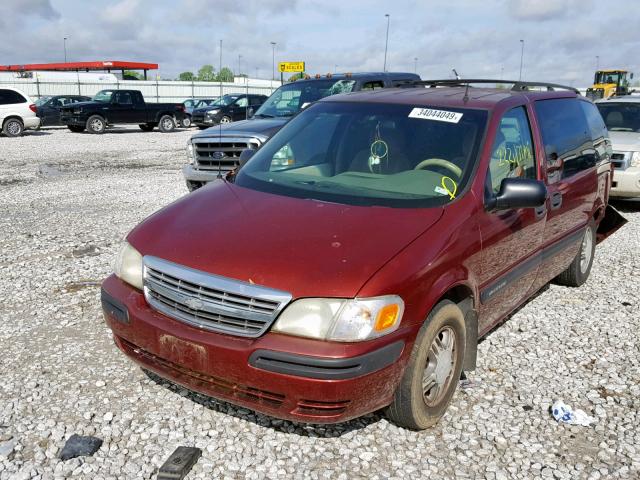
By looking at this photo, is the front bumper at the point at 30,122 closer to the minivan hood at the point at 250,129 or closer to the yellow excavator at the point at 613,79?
the minivan hood at the point at 250,129

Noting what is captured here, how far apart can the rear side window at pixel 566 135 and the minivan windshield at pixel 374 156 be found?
0.93 meters

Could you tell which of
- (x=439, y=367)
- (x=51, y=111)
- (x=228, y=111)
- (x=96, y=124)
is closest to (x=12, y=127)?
(x=96, y=124)

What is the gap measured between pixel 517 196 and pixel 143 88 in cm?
4418

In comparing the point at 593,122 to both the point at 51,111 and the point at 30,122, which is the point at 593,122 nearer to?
the point at 30,122

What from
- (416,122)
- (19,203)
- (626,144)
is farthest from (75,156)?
(416,122)

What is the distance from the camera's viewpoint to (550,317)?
5.02 m

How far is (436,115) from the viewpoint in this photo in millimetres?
3979

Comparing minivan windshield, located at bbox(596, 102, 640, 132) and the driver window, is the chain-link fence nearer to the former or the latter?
minivan windshield, located at bbox(596, 102, 640, 132)

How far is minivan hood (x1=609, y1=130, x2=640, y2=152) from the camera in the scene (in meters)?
9.04

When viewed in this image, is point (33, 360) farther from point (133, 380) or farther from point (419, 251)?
point (419, 251)

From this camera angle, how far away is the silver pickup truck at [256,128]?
28.2 feet

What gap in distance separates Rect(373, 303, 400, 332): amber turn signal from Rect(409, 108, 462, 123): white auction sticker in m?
1.63

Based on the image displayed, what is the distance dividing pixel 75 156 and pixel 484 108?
48.3 feet

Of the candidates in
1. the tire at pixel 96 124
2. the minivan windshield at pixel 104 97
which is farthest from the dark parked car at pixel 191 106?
the tire at pixel 96 124
